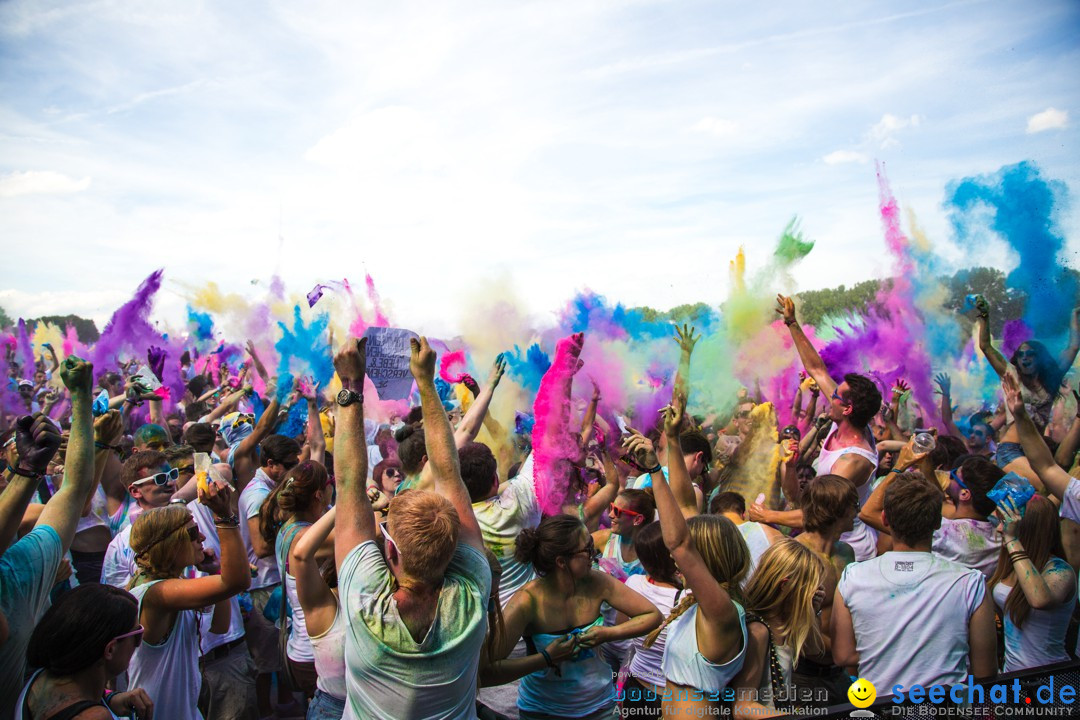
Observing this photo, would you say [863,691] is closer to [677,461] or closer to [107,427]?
[677,461]

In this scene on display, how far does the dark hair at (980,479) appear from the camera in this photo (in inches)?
180

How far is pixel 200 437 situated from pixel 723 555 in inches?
216

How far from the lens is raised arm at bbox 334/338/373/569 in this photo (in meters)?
2.67

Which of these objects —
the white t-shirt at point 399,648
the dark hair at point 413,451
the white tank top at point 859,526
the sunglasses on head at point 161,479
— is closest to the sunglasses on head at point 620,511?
the dark hair at point 413,451

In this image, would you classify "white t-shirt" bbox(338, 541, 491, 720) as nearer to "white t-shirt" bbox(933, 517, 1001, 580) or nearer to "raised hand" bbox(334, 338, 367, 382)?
"raised hand" bbox(334, 338, 367, 382)

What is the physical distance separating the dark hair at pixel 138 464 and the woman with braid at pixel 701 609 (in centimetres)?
361

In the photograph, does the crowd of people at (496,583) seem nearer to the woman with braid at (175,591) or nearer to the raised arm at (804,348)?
the woman with braid at (175,591)

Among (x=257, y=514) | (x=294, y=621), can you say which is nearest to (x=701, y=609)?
(x=294, y=621)

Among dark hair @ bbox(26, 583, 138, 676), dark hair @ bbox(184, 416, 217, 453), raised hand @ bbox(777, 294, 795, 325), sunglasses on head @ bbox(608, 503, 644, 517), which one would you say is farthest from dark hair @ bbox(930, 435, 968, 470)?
dark hair @ bbox(184, 416, 217, 453)

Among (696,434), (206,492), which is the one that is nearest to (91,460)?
(206,492)

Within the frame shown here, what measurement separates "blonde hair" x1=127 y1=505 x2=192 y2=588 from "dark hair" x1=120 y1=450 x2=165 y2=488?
1.75 m

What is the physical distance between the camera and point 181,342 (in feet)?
53.4

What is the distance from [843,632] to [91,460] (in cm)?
356

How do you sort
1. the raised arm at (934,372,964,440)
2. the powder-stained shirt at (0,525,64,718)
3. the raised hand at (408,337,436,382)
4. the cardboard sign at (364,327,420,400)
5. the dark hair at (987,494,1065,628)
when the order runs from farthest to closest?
the raised arm at (934,372,964,440) → the cardboard sign at (364,327,420,400) → the dark hair at (987,494,1065,628) → the raised hand at (408,337,436,382) → the powder-stained shirt at (0,525,64,718)
